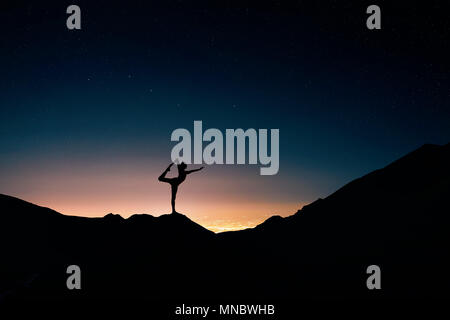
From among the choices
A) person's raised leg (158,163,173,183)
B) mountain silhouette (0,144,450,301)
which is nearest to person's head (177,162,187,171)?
person's raised leg (158,163,173,183)

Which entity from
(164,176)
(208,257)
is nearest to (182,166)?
(164,176)

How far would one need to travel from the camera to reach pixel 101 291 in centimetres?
1467

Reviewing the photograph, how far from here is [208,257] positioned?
18.4m

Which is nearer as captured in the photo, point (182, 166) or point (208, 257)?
point (182, 166)

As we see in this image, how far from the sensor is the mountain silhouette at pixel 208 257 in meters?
15.6

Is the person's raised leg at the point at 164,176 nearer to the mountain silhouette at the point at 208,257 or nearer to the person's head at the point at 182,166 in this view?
the person's head at the point at 182,166

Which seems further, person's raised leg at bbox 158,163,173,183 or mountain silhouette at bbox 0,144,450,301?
mountain silhouette at bbox 0,144,450,301

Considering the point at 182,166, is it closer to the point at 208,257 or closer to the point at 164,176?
the point at 164,176

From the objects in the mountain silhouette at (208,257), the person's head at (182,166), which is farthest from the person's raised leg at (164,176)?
the mountain silhouette at (208,257)

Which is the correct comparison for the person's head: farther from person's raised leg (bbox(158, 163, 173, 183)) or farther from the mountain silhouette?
the mountain silhouette

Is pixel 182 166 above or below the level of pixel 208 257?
above

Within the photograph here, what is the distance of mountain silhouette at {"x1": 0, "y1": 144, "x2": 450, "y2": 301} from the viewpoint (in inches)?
615

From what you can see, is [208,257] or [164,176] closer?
[164,176]

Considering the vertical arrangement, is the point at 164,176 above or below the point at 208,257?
above
